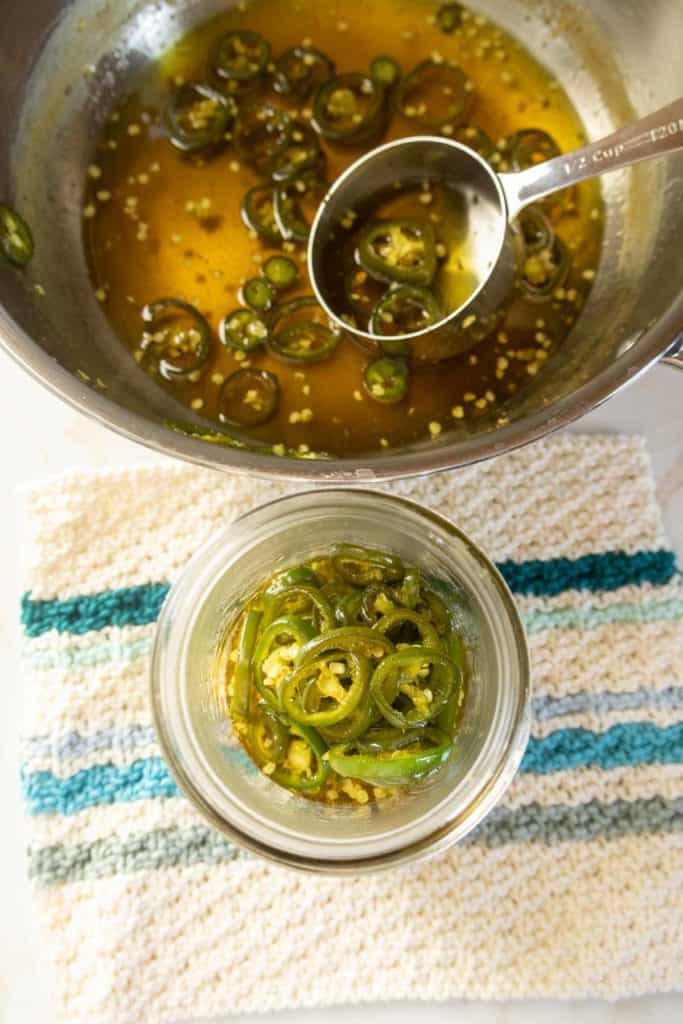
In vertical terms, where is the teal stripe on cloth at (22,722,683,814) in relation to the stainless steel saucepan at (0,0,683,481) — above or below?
below

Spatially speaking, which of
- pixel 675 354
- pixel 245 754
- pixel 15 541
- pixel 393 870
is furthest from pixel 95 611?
pixel 675 354

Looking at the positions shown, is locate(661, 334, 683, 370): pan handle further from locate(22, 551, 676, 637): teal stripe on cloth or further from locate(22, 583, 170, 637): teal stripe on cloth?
locate(22, 583, 170, 637): teal stripe on cloth

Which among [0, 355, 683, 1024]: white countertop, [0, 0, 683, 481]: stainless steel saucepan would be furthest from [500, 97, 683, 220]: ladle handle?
[0, 355, 683, 1024]: white countertop

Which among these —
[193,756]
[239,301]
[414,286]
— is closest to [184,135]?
[239,301]

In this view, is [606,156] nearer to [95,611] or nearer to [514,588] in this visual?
[514,588]

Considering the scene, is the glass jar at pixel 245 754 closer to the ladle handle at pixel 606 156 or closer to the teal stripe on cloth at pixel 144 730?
the teal stripe on cloth at pixel 144 730

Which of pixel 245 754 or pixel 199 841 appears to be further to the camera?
pixel 199 841

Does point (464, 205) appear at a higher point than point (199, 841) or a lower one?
higher
